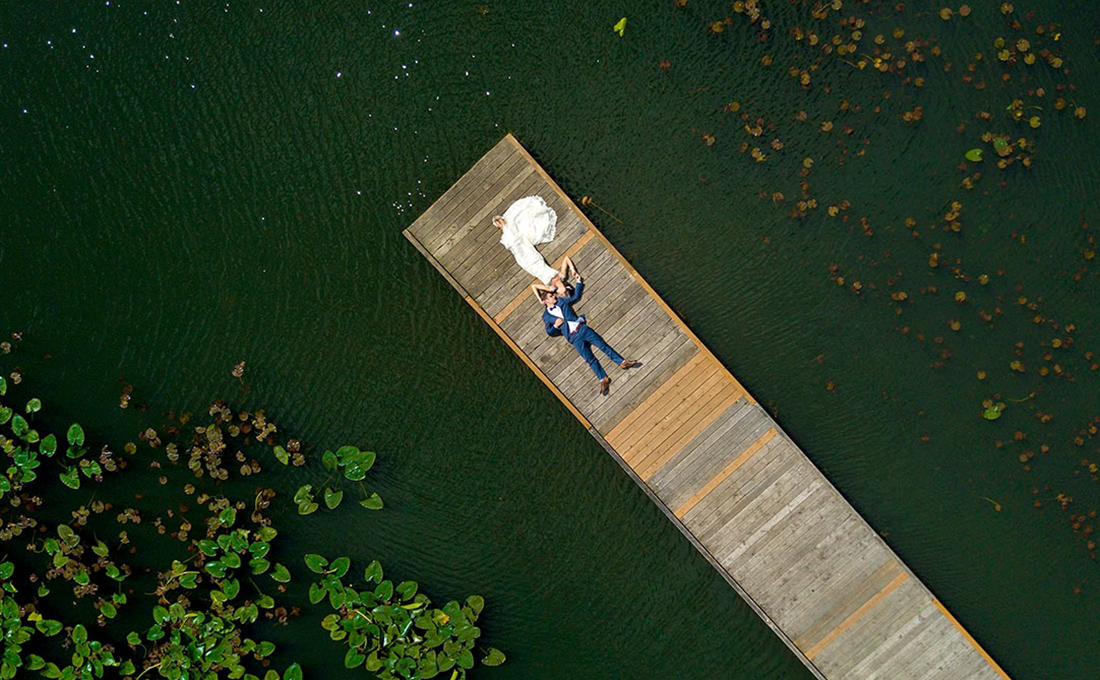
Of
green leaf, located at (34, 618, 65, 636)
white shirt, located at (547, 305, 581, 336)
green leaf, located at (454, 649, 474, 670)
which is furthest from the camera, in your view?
green leaf, located at (34, 618, 65, 636)

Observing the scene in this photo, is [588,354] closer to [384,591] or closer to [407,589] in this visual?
[407,589]

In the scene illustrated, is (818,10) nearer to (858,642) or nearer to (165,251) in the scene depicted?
(858,642)

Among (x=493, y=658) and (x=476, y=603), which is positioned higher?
(x=476, y=603)

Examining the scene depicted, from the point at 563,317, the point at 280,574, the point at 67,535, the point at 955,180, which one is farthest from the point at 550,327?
the point at 67,535

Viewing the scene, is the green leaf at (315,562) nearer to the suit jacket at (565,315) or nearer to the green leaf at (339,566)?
the green leaf at (339,566)

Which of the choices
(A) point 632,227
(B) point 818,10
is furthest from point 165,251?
(B) point 818,10

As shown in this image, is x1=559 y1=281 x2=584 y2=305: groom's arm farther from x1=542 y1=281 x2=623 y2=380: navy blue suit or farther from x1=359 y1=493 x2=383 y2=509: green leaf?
x1=359 y1=493 x2=383 y2=509: green leaf

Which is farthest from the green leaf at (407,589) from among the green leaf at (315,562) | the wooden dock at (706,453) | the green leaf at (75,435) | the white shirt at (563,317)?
the green leaf at (75,435)

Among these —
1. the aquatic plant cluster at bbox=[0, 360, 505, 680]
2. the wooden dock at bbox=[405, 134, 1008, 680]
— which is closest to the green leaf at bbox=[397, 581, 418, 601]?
the aquatic plant cluster at bbox=[0, 360, 505, 680]
